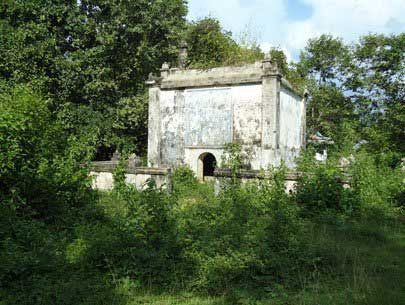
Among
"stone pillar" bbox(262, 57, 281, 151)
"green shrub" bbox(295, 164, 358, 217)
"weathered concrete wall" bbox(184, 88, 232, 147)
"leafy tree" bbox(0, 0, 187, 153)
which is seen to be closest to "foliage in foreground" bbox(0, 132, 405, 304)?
"green shrub" bbox(295, 164, 358, 217)

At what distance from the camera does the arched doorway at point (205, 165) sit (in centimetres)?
1777

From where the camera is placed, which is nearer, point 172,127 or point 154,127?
point 172,127

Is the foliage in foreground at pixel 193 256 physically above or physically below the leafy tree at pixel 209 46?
below

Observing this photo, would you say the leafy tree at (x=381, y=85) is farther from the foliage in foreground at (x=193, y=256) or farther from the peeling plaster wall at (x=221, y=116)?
the foliage in foreground at (x=193, y=256)

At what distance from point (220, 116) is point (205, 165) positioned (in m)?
3.16

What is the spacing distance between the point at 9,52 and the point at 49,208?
13869mm

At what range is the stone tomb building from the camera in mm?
16328

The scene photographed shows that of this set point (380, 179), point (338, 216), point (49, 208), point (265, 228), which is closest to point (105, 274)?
point (265, 228)

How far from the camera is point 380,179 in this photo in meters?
12.2

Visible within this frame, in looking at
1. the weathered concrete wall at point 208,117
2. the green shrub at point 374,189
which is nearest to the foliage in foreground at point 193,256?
the green shrub at point 374,189

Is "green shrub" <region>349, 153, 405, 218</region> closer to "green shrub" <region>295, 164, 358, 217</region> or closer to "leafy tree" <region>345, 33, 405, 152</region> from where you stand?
"green shrub" <region>295, 164, 358, 217</region>

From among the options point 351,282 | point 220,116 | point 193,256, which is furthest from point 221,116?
point 351,282

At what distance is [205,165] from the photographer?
19.3 m

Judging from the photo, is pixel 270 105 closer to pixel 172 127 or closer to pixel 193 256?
pixel 172 127
